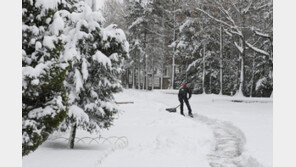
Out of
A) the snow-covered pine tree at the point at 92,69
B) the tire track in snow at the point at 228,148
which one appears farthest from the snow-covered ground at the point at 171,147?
the snow-covered pine tree at the point at 92,69

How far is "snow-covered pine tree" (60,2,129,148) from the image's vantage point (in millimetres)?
8938

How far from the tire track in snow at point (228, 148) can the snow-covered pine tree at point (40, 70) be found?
171 inches

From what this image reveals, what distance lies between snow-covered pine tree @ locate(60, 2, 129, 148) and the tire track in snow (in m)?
3.43

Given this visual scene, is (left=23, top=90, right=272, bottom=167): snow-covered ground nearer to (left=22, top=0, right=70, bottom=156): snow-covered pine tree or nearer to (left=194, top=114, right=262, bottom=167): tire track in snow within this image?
(left=194, top=114, right=262, bottom=167): tire track in snow

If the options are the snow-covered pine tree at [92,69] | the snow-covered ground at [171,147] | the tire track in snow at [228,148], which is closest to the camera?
the snow-covered ground at [171,147]

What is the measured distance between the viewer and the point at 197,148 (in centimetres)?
983

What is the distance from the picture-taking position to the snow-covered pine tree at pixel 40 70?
5453 millimetres

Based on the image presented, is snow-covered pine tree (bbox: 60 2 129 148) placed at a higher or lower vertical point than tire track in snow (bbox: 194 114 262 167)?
higher

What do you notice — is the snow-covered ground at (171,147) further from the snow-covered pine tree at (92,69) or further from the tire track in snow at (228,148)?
the snow-covered pine tree at (92,69)

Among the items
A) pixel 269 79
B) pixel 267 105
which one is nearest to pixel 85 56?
pixel 267 105

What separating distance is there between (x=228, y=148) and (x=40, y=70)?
6.68 meters

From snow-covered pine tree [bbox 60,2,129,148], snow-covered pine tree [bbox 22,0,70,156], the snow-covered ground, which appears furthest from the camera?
snow-covered pine tree [bbox 60,2,129,148]

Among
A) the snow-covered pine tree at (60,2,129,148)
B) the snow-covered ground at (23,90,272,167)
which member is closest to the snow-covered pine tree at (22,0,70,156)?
the snow-covered ground at (23,90,272,167)

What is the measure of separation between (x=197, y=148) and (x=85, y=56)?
444cm
